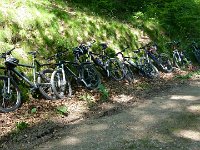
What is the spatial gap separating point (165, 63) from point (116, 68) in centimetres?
383

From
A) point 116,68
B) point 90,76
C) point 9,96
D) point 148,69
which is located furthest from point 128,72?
point 9,96

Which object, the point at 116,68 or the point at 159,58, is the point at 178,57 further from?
the point at 116,68

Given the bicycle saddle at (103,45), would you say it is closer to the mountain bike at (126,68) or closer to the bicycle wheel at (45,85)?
the mountain bike at (126,68)

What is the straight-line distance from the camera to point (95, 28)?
13.1 metres

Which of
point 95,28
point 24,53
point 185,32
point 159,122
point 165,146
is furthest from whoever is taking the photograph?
point 185,32

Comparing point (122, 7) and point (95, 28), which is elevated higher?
point (122, 7)

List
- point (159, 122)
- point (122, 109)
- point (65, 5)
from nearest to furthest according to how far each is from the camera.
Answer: point (159, 122)
point (122, 109)
point (65, 5)

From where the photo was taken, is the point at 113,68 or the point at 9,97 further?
the point at 113,68

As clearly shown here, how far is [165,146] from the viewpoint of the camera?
6020 mm

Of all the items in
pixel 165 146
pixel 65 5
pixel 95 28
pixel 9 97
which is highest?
pixel 65 5

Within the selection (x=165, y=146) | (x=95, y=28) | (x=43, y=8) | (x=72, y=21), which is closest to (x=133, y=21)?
(x=95, y=28)

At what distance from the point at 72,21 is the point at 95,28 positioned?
1.26 metres

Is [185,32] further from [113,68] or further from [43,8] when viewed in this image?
[43,8]

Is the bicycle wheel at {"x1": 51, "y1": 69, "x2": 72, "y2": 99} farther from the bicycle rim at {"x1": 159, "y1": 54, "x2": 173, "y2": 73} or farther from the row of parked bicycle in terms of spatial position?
the bicycle rim at {"x1": 159, "y1": 54, "x2": 173, "y2": 73}
